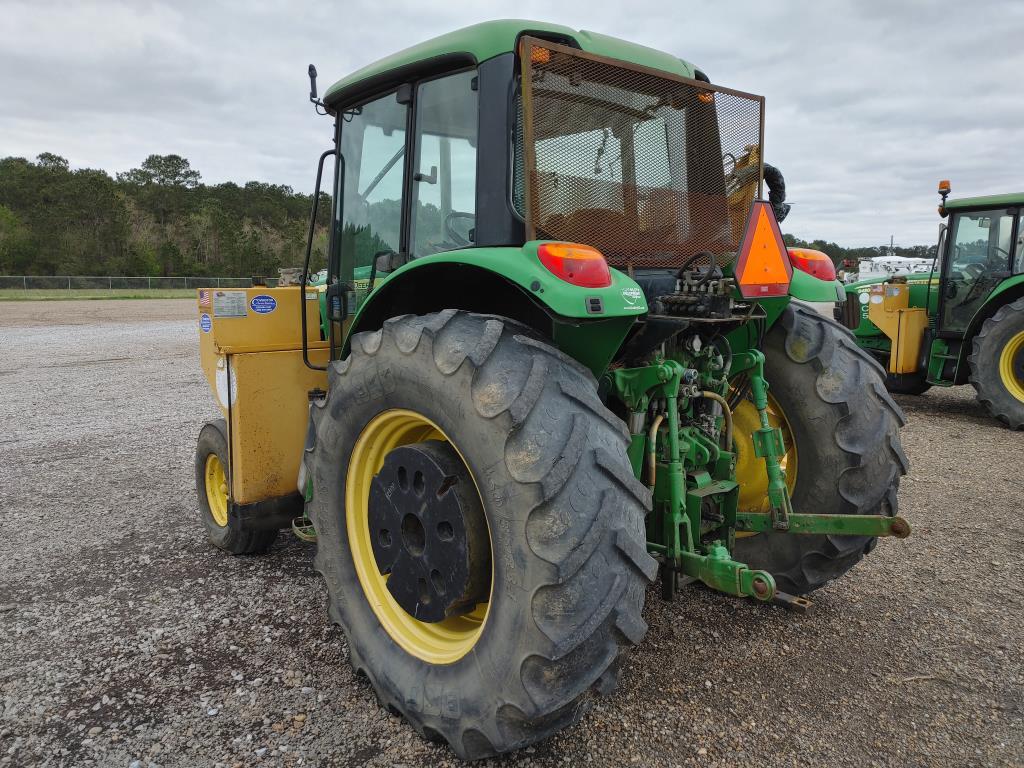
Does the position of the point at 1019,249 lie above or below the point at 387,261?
above

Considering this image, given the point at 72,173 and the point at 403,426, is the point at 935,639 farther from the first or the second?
the point at 72,173

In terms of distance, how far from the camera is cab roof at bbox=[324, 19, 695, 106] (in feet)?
8.40

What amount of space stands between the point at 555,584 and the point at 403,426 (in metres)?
0.93

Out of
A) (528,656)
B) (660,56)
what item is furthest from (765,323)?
(528,656)

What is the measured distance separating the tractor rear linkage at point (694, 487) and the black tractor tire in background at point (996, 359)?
20.0 ft

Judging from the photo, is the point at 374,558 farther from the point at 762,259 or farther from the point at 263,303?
the point at 762,259

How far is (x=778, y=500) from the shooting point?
2.71m

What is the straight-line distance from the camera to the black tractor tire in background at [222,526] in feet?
12.5

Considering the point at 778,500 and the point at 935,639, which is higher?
the point at 778,500

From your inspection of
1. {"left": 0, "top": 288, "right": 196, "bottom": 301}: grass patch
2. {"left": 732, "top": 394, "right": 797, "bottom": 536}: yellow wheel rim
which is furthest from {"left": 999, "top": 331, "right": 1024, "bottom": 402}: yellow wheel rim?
{"left": 0, "top": 288, "right": 196, "bottom": 301}: grass patch

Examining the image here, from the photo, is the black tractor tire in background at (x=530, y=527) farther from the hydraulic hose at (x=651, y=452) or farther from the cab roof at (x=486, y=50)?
the cab roof at (x=486, y=50)

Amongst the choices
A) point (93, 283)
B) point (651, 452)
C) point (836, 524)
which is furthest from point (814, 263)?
point (93, 283)

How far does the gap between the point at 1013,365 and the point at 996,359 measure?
0.75 feet

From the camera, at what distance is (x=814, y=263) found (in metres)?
3.25
